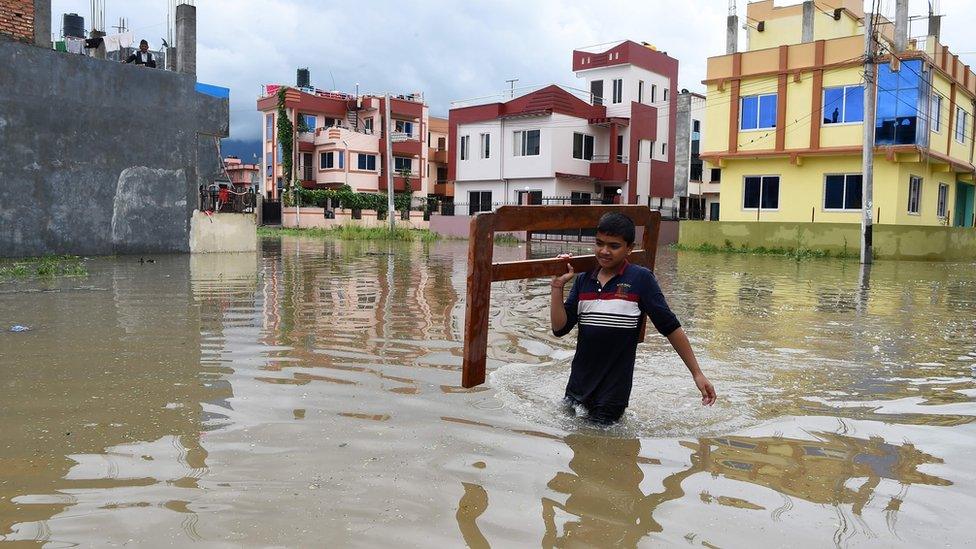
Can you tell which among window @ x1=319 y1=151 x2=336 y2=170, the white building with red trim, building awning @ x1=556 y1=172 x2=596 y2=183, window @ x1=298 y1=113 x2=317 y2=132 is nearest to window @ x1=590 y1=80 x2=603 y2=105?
→ the white building with red trim

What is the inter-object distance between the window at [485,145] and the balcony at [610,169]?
5966mm

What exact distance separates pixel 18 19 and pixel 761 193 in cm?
2558

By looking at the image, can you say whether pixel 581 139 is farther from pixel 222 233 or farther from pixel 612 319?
pixel 612 319

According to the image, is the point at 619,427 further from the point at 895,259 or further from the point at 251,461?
the point at 895,259

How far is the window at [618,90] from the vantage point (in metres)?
44.5

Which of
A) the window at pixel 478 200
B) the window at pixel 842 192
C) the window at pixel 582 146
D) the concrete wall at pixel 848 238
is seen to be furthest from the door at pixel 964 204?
the window at pixel 478 200

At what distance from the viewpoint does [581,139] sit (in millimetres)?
43438

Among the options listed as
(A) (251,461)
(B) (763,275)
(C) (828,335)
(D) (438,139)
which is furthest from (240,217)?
(D) (438,139)

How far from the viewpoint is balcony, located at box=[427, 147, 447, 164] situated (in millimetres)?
61875

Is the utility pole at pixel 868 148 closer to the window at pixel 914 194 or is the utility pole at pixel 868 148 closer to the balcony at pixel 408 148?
the window at pixel 914 194

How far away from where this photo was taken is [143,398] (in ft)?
17.5

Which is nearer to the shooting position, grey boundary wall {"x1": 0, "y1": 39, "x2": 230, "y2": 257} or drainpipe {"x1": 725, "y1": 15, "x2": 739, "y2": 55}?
grey boundary wall {"x1": 0, "y1": 39, "x2": 230, "y2": 257}

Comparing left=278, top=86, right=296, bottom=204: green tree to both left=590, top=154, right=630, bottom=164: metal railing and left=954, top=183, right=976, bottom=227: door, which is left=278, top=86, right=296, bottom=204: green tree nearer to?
left=590, top=154, right=630, bottom=164: metal railing

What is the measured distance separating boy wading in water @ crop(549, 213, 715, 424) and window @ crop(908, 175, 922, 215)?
28.0 meters
